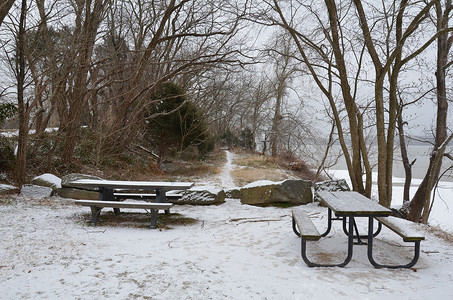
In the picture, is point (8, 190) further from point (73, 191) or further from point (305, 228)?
point (305, 228)

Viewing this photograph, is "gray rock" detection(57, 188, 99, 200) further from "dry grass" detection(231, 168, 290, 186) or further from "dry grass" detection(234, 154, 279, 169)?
"dry grass" detection(234, 154, 279, 169)

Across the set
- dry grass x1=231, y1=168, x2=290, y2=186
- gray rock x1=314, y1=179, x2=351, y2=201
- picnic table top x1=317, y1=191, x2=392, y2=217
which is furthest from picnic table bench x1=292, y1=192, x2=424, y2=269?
dry grass x1=231, y1=168, x2=290, y2=186

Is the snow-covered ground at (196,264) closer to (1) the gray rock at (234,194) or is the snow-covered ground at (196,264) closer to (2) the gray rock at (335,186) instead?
(2) the gray rock at (335,186)

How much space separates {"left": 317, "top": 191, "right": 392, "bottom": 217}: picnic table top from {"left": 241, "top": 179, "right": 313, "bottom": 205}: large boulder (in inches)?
120

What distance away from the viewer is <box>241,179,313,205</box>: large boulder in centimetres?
785

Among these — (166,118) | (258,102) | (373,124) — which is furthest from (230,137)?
(373,124)

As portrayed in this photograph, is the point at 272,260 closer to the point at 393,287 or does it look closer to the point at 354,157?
the point at 393,287

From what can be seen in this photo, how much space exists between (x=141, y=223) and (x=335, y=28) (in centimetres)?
604

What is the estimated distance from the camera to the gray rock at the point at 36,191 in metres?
7.98

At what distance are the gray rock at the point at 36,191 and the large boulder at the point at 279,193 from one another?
4.85 metres

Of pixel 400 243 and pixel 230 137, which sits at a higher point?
pixel 230 137

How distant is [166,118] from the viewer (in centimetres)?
1550

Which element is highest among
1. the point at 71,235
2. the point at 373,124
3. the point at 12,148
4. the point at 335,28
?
the point at 335,28

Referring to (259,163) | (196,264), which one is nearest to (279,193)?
(196,264)
